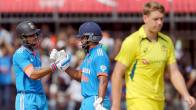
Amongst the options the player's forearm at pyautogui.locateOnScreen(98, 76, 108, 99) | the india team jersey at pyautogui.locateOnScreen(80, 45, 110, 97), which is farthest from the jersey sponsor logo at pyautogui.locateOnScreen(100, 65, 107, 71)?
the player's forearm at pyautogui.locateOnScreen(98, 76, 108, 99)

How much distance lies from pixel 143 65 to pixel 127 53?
0.92 feet

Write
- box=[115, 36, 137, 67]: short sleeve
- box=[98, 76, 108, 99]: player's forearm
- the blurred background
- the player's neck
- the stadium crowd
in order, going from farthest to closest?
1. the blurred background
2. the stadium crowd
3. box=[98, 76, 108, 99]: player's forearm
4. the player's neck
5. box=[115, 36, 137, 67]: short sleeve

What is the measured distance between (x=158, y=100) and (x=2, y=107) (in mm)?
8825

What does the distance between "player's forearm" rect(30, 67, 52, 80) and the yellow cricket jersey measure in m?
1.53

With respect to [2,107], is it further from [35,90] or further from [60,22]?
[35,90]

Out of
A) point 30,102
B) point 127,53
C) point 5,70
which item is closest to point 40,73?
point 30,102

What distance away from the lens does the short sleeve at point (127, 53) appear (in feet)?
29.5

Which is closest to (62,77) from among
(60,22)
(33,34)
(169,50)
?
(60,22)

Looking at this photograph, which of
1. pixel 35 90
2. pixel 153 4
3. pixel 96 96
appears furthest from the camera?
pixel 35 90

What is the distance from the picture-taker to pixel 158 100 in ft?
30.5

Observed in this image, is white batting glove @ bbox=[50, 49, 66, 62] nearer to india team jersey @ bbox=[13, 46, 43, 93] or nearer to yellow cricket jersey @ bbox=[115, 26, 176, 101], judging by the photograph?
india team jersey @ bbox=[13, 46, 43, 93]

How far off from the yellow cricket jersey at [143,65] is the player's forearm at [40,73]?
60.3 inches

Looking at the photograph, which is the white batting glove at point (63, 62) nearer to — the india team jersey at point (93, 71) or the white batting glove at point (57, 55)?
the white batting glove at point (57, 55)

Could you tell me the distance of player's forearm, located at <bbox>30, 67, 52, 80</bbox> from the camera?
10344 mm
